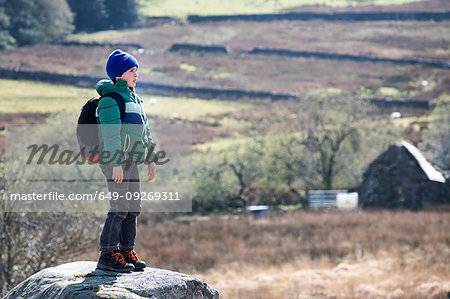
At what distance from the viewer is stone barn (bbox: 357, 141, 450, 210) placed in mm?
26844

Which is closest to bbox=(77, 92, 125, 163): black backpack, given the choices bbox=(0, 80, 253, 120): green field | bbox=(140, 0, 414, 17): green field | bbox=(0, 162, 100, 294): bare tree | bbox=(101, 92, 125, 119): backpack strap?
bbox=(101, 92, 125, 119): backpack strap

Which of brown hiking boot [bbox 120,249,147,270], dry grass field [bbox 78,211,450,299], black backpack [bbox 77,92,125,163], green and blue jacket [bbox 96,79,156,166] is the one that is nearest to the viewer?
green and blue jacket [bbox 96,79,156,166]

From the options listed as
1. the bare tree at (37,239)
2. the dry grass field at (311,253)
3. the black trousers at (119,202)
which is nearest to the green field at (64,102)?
the dry grass field at (311,253)

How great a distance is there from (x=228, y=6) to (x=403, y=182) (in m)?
74.2

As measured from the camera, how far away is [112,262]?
6.33 meters

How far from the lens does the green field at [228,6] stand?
94.8 m

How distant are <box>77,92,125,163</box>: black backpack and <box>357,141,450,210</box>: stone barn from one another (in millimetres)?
22822

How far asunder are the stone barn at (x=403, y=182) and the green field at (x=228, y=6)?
223ft

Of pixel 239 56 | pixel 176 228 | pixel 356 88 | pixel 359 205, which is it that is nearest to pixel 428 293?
pixel 176 228

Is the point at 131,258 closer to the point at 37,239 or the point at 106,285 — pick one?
the point at 106,285

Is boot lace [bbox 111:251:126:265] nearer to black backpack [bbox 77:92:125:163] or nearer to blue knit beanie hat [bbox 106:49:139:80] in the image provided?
black backpack [bbox 77:92:125:163]

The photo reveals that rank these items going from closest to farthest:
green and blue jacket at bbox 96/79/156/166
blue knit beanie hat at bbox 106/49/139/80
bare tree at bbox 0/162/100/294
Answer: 1. green and blue jacket at bbox 96/79/156/166
2. blue knit beanie hat at bbox 106/49/139/80
3. bare tree at bbox 0/162/100/294

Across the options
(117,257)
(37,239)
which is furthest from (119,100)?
(37,239)

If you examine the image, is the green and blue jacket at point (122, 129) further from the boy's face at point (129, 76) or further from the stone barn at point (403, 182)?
the stone barn at point (403, 182)
